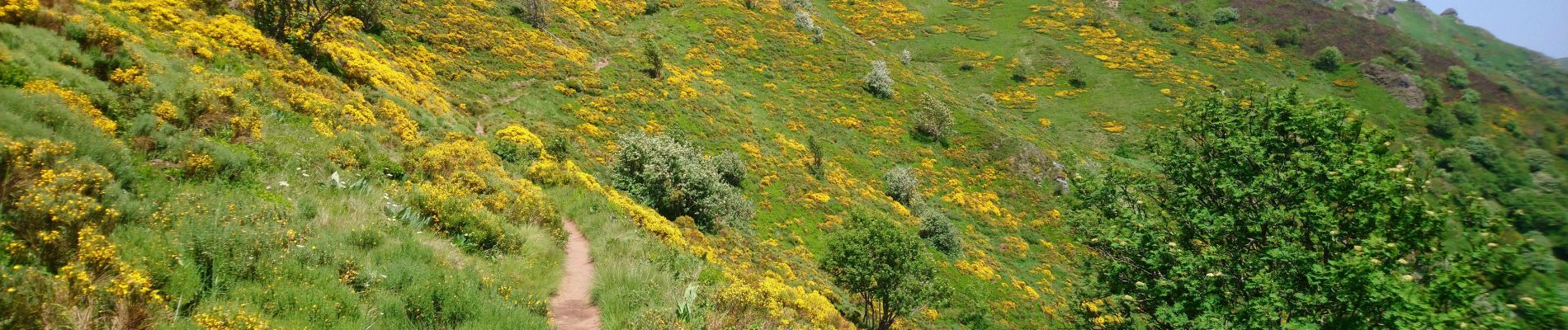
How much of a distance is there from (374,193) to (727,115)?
2515 centimetres

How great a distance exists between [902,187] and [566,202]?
23829mm

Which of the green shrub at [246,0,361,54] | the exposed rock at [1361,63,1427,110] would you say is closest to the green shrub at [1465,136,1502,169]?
the exposed rock at [1361,63,1427,110]

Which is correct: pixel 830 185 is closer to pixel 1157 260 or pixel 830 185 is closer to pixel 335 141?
pixel 1157 260

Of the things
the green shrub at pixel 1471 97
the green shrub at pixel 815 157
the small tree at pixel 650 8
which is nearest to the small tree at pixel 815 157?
the green shrub at pixel 815 157

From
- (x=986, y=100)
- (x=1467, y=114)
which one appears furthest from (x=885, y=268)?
(x=1467, y=114)

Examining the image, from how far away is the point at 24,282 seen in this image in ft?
14.0

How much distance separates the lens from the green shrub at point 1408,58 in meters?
73.2

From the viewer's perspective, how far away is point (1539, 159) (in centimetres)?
1923

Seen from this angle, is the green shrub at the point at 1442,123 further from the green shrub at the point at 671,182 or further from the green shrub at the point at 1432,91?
the green shrub at the point at 671,182

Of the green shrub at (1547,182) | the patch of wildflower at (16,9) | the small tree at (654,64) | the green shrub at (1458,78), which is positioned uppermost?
the patch of wildflower at (16,9)

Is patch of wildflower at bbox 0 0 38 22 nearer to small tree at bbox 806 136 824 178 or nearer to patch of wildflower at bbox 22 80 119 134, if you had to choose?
patch of wildflower at bbox 22 80 119 134

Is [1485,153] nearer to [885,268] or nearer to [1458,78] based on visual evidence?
[885,268]

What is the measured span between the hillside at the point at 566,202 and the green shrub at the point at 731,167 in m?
0.10

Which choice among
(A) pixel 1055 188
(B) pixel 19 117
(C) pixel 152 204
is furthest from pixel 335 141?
(A) pixel 1055 188
